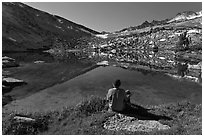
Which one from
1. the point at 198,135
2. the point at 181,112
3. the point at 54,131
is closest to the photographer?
the point at 198,135

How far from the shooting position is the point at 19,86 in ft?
134

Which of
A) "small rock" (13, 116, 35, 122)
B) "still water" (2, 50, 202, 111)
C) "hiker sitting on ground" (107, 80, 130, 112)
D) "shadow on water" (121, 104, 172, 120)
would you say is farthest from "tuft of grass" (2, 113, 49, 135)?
"still water" (2, 50, 202, 111)

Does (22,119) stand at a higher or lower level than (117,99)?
lower

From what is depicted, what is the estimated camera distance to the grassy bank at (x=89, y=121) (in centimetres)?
1758

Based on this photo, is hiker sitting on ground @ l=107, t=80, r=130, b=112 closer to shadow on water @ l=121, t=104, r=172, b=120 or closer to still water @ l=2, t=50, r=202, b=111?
shadow on water @ l=121, t=104, r=172, b=120

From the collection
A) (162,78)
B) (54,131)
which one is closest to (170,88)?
(162,78)

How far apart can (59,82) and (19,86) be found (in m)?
6.67

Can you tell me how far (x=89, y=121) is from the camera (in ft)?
64.1

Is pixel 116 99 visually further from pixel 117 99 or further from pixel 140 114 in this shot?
pixel 140 114

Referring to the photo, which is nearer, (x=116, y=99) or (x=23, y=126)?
(x=23, y=126)

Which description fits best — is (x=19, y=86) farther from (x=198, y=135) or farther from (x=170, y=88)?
(x=198, y=135)

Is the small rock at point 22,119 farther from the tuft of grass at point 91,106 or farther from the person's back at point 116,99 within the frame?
the person's back at point 116,99

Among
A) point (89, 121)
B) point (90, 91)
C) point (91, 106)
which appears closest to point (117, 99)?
point (89, 121)

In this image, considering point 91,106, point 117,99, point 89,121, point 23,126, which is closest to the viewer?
point 23,126
